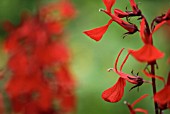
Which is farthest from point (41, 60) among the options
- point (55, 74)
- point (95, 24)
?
point (95, 24)

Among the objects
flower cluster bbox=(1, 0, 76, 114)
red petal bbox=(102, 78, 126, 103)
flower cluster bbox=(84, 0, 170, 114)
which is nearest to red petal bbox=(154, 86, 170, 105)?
flower cluster bbox=(84, 0, 170, 114)

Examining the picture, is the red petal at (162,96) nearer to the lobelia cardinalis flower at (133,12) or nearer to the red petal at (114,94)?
the red petal at (114,94)

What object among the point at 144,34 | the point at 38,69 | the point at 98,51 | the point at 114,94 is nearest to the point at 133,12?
the point at 144,34

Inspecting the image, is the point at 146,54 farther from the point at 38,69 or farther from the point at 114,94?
the point at 38,69

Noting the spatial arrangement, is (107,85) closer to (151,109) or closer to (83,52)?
(151,109)

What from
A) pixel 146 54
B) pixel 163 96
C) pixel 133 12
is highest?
pixel 133 12

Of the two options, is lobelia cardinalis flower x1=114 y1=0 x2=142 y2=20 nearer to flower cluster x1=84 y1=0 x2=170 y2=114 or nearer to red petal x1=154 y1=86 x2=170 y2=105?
flower cluster x1=84 y1=0 x2=170 y2=114
